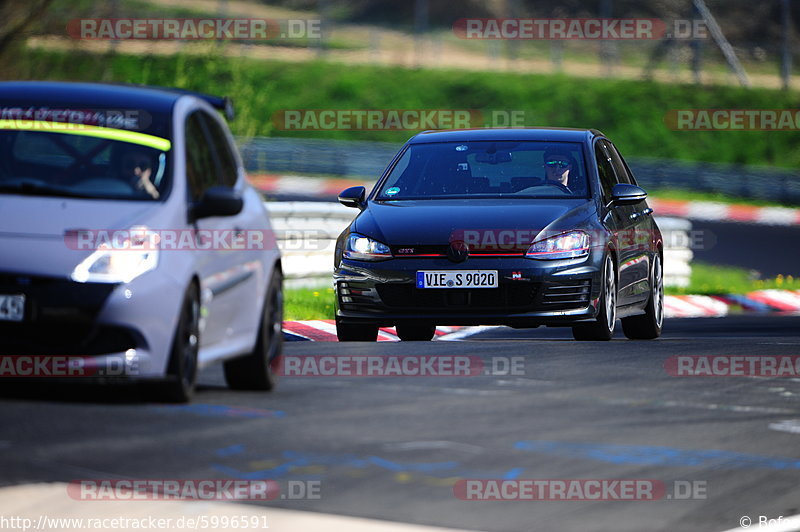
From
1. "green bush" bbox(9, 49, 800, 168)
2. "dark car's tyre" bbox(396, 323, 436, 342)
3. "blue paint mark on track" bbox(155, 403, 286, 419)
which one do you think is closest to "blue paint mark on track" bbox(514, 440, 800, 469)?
"blue paint mark on track" bbox(155, 403, 286, 419)

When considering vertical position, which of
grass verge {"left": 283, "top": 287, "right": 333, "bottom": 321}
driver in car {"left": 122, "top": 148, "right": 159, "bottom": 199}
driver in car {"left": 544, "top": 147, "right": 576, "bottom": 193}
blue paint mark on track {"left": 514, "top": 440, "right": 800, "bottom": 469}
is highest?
driver in car {"left": 122, "top": 148, "right": 159, "bottom": 199}

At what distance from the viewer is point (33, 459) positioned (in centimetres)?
677

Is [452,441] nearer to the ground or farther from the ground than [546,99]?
farther from the ground

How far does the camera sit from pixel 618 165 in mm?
14438

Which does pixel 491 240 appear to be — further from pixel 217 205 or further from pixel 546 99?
pixel 546 99

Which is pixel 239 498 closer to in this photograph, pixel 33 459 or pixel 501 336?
pixel 33 459

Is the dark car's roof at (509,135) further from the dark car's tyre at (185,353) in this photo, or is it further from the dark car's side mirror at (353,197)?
the dark car's tyre at (185,353)

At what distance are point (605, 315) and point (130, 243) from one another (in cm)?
551

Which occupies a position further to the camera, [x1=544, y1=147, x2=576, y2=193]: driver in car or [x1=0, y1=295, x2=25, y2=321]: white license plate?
[x1=544, y1=147, x2=576, y2=193]: driver in car

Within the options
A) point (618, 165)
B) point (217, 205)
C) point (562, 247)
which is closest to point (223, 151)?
point (217, 205)

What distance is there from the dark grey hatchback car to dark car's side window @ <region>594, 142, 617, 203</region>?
25 millimetres

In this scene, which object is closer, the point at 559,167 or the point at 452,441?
the point at 452,441

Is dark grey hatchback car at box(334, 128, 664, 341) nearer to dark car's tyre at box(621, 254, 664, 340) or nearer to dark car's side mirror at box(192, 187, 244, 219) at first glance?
dark car's tyre at box(621, 254, 664, 340)

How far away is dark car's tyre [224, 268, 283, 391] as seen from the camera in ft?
29.9
